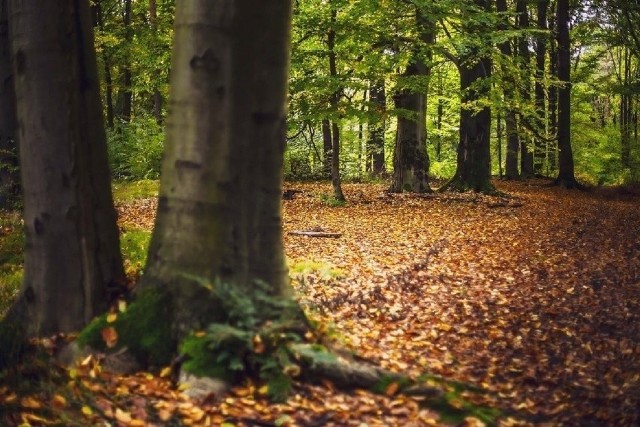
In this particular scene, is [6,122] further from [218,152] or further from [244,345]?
[244,345]

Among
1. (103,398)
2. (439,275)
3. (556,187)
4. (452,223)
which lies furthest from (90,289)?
(556,187)

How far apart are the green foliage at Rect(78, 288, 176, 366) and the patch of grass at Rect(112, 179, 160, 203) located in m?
11.4

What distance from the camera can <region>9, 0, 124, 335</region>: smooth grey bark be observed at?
408 centimetres

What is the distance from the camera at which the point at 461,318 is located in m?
6.38

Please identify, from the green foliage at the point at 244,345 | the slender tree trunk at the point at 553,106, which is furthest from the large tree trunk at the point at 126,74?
the slender tree trunk at the point at 553,106

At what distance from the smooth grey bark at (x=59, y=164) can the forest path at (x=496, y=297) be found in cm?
205

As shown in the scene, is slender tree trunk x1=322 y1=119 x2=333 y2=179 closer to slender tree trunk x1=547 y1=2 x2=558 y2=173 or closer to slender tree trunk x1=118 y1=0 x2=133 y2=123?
slender tree trunk x1=118 y1=0 x2=133 y2=123

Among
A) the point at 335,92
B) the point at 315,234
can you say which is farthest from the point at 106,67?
the point at 315,234

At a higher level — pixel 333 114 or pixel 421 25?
pixel 421 25

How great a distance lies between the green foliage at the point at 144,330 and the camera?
406 cm

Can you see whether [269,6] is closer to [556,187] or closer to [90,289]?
[90,289]

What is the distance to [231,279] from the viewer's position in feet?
13.6

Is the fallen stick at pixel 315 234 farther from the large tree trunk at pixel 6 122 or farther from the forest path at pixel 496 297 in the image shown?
the large tree trunk at pixel 6 122

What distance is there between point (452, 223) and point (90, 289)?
920cm
